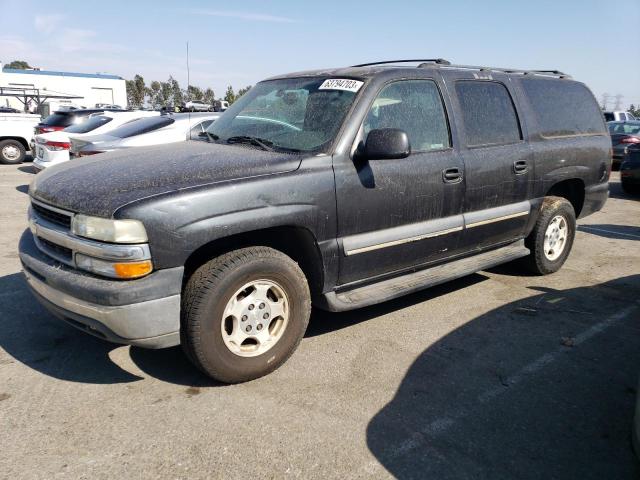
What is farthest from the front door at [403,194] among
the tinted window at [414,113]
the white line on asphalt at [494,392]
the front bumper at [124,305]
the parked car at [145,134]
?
the parked car at [145,134]

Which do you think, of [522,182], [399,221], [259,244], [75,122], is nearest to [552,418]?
[399,221]

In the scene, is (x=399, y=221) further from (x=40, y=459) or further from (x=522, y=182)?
(x=40, y=459)

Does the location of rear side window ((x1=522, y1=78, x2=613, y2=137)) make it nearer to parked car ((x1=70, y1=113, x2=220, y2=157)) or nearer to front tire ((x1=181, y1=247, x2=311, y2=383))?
front tire ((x1=181, y1=247, x2=311, y2=383))

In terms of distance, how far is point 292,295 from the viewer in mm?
3291

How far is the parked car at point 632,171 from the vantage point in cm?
1060

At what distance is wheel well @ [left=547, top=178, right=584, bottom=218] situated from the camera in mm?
5426

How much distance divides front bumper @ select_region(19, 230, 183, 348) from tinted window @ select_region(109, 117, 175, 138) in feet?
19.6

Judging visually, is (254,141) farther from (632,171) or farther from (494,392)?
(632,171)

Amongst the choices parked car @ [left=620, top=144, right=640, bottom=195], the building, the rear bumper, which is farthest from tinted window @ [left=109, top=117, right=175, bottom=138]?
the building

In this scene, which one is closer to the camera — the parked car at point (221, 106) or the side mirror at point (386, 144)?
the side mirror at point (386, 144)

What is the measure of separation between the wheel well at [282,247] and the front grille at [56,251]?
2.15ft

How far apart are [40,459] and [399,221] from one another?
2531 mm

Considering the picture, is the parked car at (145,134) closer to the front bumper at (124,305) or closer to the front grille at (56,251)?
the front grille at (56,251)

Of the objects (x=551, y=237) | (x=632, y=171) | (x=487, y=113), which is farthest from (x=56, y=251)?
(x=632, y=171)
